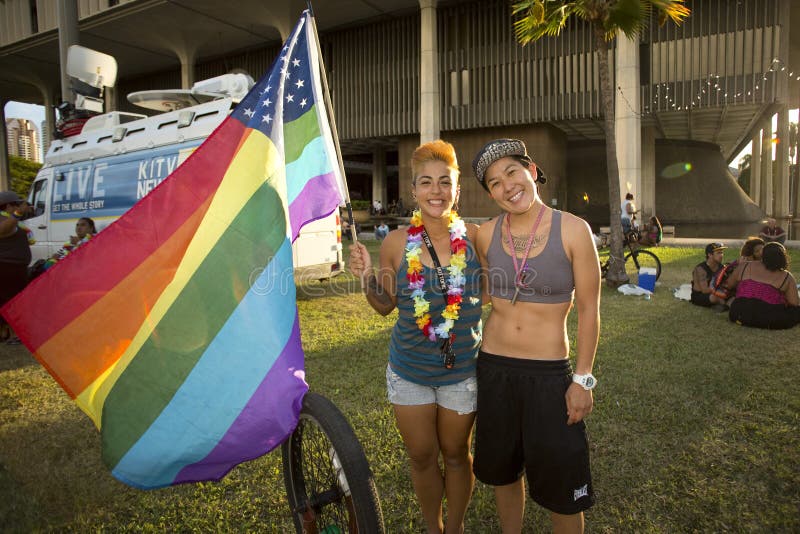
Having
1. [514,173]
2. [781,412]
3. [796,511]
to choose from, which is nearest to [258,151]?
[514,173]

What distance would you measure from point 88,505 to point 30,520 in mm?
313

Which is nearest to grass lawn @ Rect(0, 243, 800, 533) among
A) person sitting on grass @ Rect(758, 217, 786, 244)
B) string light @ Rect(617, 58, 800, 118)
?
person sitting on grass @ Rect(758, 217, 786, 244)

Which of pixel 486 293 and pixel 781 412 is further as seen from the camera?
pixel 781 412

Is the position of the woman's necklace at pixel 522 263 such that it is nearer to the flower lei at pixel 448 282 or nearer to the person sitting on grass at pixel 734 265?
the flower lei at pixel 448 282

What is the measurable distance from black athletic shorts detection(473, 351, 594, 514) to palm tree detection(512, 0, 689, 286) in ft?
30.2

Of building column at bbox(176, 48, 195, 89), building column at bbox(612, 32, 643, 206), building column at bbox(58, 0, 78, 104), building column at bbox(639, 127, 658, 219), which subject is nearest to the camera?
building column at bbox(58, 0, 78, 104)

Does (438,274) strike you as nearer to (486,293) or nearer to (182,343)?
(486,293)

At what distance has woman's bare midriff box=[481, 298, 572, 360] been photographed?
2.44 m

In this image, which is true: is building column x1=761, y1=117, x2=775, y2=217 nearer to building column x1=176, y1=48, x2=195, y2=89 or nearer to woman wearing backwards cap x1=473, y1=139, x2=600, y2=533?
building column x1=176, y1=48, x2=195, y2=89

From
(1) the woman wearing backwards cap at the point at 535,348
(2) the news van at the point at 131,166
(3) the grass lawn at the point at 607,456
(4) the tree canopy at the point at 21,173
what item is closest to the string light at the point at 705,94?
(2) the news van at the point at 131,166

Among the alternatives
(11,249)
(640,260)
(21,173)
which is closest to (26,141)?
(21,173)

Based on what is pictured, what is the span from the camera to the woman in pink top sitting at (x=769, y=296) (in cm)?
721

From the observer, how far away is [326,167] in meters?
2.75

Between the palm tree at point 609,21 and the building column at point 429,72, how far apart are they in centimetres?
1380
